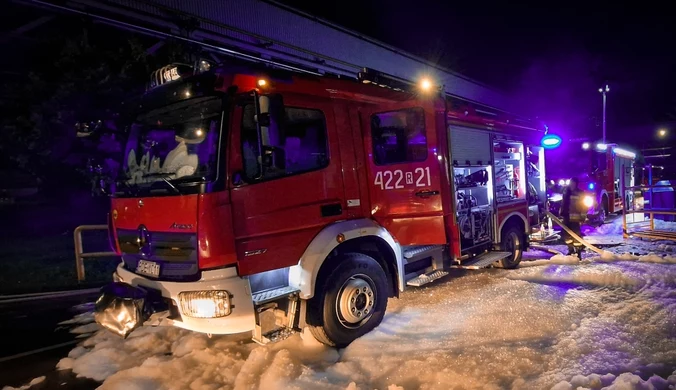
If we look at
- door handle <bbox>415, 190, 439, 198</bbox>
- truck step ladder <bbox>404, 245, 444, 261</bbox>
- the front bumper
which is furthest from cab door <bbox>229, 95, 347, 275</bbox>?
truck step ladder <bbox>404, 245, 444, 261</bbox>

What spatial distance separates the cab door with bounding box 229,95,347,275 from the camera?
11.8 feet

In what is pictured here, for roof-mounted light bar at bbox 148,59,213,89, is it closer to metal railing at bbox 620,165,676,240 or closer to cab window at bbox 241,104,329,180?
cab window at bbox 241,104,329,180

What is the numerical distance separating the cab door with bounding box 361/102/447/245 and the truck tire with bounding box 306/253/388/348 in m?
0.67

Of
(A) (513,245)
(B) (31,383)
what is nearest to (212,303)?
(B) (31,383)

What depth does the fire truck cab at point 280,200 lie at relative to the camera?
3.52 m

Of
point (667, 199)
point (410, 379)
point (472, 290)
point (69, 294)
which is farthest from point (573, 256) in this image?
point (69, 294)

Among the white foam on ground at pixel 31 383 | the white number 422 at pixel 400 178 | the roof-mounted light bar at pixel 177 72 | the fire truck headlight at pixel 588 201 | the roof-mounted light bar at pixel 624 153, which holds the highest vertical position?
the roof-mounted light bar at pixel 177 72

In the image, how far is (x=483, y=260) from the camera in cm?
623

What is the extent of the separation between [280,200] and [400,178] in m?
1.76

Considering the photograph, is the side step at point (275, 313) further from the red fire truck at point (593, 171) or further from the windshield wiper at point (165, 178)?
the red fire truck at point (593, 171)

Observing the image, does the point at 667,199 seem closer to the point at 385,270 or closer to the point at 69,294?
the point at 385,270

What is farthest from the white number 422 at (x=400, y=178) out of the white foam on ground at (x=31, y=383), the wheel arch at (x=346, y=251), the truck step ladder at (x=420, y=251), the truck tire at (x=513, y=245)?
the white foam on ground at (x=31, y=383)

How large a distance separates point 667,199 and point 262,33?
45.8ft

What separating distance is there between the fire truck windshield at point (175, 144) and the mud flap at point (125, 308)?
40.6 inches
